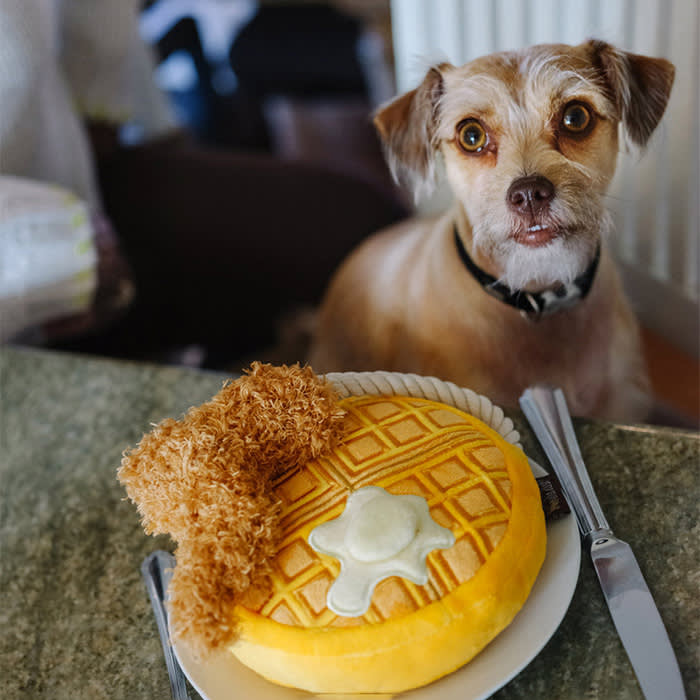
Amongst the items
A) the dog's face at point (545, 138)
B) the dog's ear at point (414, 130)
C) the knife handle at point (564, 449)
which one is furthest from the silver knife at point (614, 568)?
the dog's ear at point (414, 130)

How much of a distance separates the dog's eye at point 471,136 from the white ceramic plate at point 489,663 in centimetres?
31

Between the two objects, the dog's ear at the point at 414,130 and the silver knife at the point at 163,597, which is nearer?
the silver knife at the point at 163,597

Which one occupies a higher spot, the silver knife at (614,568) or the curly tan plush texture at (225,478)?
the curly tan plush texture at (225,478)

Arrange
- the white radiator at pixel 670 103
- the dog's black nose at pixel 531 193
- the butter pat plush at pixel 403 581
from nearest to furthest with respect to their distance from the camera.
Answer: the butter pat plush at pixel 403 581, the dog's black nose at pixel 531 193, the white radiator at pixel 670 103

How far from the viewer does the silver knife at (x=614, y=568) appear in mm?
371

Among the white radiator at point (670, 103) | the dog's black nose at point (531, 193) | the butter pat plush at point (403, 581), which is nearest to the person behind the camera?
the butter pat plush at point (403, 581)

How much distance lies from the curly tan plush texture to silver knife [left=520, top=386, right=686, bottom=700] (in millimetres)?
157

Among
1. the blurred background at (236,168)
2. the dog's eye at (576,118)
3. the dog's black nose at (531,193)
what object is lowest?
the blurred background at (236,168)

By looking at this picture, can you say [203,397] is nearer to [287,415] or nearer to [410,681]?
[287,415]

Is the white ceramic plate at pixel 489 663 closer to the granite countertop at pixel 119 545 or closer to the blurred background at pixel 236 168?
the granite countertop at pixel 119 545

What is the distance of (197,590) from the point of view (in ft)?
1.16

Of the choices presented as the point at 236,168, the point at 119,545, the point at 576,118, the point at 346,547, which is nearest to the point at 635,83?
the point at 576,118

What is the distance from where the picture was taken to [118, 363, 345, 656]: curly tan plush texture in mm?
356

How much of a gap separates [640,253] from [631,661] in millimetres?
515
